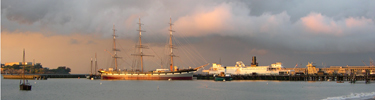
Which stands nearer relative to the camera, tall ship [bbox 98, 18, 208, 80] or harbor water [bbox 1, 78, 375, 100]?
harbor water [bbox 1, 78, 375, 100]

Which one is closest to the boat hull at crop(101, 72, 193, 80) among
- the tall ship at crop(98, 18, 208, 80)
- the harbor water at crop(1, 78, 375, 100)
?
the tall ship at crop(98, 18, 208, 80)

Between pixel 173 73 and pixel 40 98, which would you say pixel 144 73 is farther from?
pixel 40 98

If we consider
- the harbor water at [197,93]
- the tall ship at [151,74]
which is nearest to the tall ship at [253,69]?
the tall ship at [151,74]

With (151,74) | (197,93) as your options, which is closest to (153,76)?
(151,74)

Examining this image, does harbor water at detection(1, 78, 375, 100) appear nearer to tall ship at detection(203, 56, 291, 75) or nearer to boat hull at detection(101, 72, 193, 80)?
boat hull at detection(101, 72, 193, 80)

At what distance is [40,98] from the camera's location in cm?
4597

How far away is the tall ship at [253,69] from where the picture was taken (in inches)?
4813

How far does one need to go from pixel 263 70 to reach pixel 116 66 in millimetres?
50845

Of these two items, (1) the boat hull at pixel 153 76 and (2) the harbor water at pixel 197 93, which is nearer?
(2) the harbor water at pixel 197 93

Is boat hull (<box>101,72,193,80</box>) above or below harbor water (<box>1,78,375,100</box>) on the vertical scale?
above

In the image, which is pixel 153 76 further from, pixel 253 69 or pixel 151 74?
pixel 253 69

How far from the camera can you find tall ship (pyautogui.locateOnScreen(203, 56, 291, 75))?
122250mm

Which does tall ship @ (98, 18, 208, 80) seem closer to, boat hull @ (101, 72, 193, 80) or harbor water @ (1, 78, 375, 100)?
boat hull @ (101, 72, 193, 80)

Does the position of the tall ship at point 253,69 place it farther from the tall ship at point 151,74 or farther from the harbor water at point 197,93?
the harbor water at point 197,93
